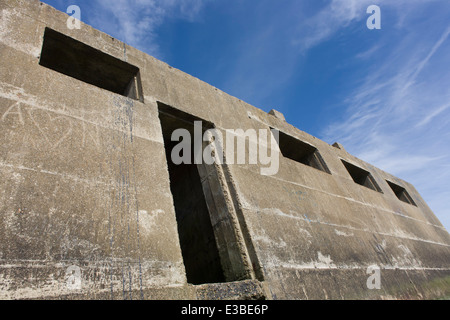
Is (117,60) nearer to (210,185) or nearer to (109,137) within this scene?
(109,137)

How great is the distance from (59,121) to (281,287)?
8.88 feet

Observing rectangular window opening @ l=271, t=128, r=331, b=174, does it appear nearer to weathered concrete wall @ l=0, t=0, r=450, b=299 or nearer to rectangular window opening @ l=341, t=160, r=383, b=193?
weathered concrete wall @ l=0, t=0, r=450, b=299

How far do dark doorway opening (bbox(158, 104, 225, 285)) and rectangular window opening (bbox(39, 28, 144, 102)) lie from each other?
0.69m

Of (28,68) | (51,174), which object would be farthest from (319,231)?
(28,68)

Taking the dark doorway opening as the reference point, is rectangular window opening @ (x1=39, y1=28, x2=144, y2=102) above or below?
above

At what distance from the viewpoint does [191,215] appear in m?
4.78

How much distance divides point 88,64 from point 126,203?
7.66 feet

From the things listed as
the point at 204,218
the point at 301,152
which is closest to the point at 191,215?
the point at 204,218

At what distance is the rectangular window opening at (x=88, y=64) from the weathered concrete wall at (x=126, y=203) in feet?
0.36

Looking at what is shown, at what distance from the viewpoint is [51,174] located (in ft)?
6.71

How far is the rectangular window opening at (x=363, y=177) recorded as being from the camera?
7.50 meters

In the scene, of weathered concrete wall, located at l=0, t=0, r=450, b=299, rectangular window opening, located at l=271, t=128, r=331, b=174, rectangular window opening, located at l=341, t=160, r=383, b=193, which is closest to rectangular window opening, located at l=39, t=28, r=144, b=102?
weathered concrete wall, located at l=0, t=0, r=450, b=299

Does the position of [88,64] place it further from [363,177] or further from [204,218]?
[363,177]

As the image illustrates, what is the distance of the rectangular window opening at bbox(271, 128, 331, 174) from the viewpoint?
583 cm
